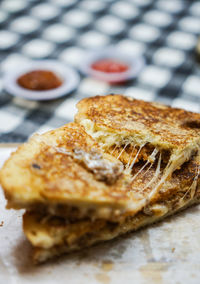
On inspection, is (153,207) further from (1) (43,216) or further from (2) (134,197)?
(1) (43,216)

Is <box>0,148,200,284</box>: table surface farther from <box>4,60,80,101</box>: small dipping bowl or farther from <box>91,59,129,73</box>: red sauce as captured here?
<box>91,59,129,73</box>: red sauce

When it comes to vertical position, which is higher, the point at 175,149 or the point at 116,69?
the point at 175,149

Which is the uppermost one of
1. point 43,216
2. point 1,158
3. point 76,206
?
point 76,206

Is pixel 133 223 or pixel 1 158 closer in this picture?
pixel 133 223

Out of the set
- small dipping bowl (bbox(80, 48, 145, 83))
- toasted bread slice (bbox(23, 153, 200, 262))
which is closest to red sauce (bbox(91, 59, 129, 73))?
small dipping bowl (bbox(80, 48, 145, 83))

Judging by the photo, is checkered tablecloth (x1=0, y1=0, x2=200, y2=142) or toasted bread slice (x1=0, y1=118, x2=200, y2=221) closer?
toasted bread slice (x1=0, y1=118, x2=200, y2=221)

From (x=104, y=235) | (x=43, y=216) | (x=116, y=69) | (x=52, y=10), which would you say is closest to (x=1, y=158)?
(x=43, y=216)

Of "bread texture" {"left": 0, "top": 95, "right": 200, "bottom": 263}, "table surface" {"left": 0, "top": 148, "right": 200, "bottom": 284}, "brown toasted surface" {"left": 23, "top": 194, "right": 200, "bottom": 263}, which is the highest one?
"bread texture" {"left": 0, "top": 95, "right": 200, "bottom": 263}

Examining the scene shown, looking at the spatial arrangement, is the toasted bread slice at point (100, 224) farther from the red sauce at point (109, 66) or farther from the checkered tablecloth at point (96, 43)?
the red sauce at point (109, 66)

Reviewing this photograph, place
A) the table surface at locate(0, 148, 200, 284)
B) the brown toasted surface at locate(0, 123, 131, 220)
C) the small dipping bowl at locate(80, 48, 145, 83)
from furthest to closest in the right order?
the small dipping bowl at locate(80, 48, 145, 83)
the table surface at locate(0, 148, 200, 284)
the brown toasted surface at locate(0, 123, 131, 220)
